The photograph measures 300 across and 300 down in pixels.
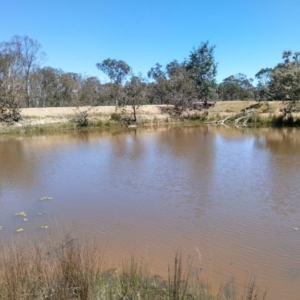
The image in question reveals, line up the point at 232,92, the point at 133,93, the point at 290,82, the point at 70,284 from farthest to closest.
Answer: the point at 232,92
the point at 133,93
the point at 290,82
the point at 70,284

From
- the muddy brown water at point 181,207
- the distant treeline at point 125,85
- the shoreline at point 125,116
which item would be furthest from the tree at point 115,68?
the muddy brown water at point 181,207

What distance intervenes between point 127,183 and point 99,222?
348 centimetres

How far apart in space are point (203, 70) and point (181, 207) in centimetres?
4224

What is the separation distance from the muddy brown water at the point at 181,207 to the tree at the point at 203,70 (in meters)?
32.8

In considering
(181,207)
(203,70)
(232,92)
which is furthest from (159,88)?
(181,207)

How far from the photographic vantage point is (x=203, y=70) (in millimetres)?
46875

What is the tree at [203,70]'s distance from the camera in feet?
152

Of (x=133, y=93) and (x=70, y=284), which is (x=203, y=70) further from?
(x=70, y=284)

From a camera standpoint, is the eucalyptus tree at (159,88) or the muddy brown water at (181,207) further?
the eucalyptus tree at (159,88)

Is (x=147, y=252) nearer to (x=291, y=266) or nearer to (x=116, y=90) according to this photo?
(x=291, y=266)

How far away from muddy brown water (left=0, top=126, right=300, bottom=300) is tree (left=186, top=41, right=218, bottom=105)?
107 ft

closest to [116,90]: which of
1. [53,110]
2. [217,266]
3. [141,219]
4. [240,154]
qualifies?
[53,110]

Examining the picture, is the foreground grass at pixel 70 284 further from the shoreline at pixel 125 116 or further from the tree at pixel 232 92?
the tree at pixel 232 92

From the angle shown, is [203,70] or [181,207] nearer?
[181,207]
